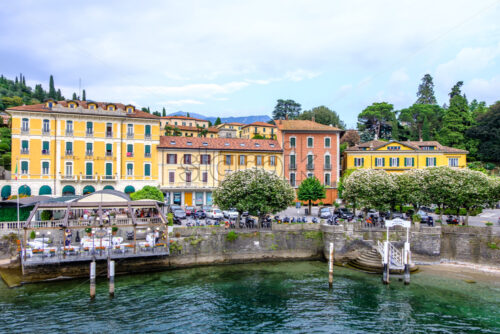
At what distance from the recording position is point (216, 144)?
5728 cm

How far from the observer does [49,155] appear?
47.7 metres

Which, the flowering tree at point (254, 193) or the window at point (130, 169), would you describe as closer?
the flowering tree at point (254, 193)

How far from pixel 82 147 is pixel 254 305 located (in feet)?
125

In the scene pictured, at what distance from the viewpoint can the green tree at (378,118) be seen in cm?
8850

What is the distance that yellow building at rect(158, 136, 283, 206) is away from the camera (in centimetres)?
5362

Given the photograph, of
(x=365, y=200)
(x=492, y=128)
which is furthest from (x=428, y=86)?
(x=365, y=200)

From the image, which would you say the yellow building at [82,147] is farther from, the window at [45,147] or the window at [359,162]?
the window at [359,162]

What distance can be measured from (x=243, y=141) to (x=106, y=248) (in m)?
36.1

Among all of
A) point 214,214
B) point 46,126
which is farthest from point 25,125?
point 214,214

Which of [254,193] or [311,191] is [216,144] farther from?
[254,193]

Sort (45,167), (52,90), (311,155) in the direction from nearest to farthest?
(45,167), (311,155), (52,90)

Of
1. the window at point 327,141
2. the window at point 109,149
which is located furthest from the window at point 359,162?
the window at point 109,149

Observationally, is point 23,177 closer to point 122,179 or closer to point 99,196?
point 122,179

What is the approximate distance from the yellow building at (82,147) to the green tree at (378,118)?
58.9m
